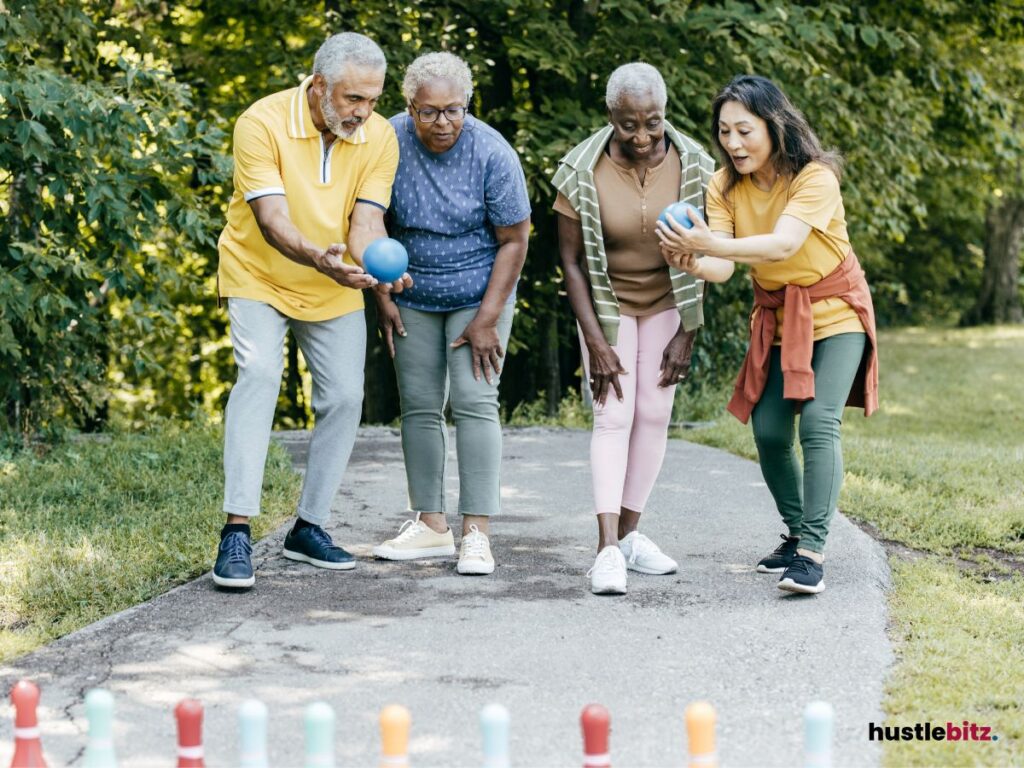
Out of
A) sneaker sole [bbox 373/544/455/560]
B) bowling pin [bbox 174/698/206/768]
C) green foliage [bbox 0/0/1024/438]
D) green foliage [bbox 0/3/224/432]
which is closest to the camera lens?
bowling pin [bbox 174/698/206/768]

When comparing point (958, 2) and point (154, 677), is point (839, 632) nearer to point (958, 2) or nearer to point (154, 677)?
point (154, 677)

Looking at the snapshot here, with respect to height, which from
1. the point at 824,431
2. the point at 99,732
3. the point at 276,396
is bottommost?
the point at 99,732

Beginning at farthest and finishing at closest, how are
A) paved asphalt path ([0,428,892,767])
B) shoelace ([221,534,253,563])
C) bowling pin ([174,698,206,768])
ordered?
shoelace ([221,534,253,563]) → paved asphalt path ([0,428,892,767]) → bowling pin ([174,698,206,768])

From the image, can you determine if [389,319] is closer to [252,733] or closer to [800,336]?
[800,336]

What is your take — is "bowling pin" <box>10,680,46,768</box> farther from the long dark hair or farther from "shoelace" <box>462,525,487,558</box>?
the long dark hair

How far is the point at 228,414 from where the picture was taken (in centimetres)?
499

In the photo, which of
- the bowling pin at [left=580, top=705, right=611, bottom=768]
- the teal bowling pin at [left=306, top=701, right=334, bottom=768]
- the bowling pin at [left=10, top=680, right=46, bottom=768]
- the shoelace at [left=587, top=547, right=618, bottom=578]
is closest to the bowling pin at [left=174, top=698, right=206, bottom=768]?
the teal bowling pin at [left=306, top=701, right=334, bottom=768]

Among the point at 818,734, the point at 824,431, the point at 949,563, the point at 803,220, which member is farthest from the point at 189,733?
the point at 949,563

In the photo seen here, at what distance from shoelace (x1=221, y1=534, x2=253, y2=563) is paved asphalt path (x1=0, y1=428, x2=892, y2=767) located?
0.50 feet

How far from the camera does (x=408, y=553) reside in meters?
5.47

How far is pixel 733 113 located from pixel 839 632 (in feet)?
6.50

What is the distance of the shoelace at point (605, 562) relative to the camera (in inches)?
197

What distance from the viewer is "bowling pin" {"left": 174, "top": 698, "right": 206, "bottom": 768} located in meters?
2.86

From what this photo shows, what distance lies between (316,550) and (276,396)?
68 centimetres
